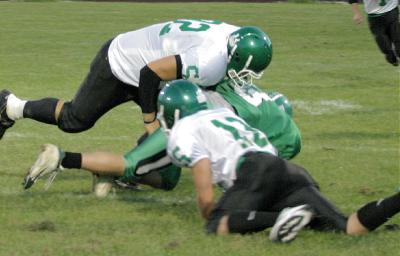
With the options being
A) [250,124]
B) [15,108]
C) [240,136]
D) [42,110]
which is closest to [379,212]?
[240,136]

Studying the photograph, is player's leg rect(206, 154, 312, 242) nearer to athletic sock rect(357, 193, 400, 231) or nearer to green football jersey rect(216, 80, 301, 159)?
athletic sock rect(357, 193, 400, 231)

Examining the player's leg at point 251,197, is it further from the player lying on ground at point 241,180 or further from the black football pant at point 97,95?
the black football pant at point 97,95

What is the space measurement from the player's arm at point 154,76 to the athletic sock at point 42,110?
764 mm

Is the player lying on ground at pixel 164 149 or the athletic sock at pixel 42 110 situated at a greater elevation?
the player lying on ground at pixel 164 149

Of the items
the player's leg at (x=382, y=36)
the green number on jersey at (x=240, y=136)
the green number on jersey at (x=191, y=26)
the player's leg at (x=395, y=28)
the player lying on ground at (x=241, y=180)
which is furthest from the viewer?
the player's leg at (x=382, y=36)

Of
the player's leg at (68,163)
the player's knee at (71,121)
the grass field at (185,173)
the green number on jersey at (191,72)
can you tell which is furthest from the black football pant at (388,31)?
the player's leg at (68,163)

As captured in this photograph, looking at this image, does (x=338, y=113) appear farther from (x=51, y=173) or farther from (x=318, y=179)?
(x=51, y=173)

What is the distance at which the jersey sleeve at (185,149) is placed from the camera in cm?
438

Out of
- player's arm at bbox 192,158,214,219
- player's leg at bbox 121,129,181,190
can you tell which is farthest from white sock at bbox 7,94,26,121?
player's arm at bbox 192,158,214,219

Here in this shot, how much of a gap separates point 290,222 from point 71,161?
1331mm

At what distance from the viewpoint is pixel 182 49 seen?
5.29m

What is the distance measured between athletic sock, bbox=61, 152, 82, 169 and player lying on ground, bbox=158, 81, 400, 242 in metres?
0.68

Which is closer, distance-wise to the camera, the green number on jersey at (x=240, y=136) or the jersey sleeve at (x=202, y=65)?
the green number on jersey at (x=240, y=136)

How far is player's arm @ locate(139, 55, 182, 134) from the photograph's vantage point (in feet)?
16.9
